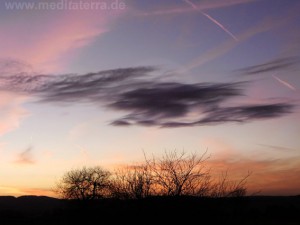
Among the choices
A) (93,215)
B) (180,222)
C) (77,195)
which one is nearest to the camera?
(180,222)

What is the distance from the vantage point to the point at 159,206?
755 inches

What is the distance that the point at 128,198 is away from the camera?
68.1ft

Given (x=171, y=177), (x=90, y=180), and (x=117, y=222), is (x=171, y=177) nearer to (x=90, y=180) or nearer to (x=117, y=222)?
(x=117, y=222)

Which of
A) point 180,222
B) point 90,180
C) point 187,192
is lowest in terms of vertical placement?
point 180,222

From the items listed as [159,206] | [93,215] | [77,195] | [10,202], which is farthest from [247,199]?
[10,202]

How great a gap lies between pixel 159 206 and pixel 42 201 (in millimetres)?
146201

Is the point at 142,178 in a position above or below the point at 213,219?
above

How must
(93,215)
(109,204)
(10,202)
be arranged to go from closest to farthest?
(109,204), (93,215), (10,202)

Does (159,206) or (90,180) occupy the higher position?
(90,180)

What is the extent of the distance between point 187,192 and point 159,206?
1.50 metres

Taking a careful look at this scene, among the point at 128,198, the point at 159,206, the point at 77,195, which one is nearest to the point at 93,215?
the point at 128,198

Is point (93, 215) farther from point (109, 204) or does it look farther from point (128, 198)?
point (128, 198)

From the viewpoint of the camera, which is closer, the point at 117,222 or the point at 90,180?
the point at 117,222

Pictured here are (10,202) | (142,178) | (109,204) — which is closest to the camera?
(142,178)
